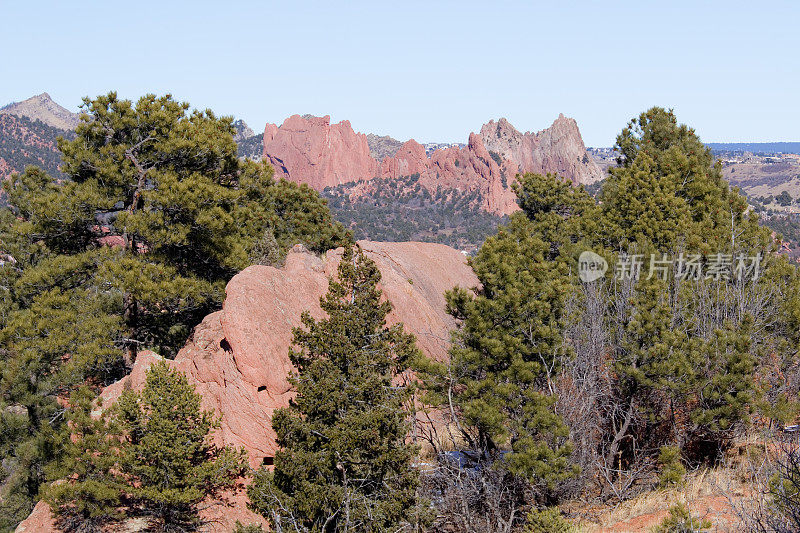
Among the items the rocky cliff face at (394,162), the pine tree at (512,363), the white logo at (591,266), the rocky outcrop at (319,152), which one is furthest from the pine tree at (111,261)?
the rocky outcrop at (319,152)

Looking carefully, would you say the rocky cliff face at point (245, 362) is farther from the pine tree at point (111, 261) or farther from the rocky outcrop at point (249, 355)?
the pine tree at point (111, 261)

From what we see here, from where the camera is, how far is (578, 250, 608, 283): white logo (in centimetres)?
1631

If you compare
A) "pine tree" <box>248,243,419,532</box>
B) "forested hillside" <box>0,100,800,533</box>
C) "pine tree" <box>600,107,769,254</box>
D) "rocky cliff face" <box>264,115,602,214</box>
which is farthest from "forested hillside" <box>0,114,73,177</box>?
"pine tree" <box>248,243,419,532</box>

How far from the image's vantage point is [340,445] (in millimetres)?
11070

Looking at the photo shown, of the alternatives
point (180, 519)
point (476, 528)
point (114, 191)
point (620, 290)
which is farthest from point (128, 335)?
point (620, 290)

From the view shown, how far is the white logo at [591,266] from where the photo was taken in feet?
53.5

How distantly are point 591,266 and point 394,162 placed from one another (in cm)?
15478

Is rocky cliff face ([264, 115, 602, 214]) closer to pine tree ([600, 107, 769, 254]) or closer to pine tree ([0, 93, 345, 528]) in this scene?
pine tree ([600, 107, 769, 254])

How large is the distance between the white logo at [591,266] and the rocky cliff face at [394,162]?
13310cm

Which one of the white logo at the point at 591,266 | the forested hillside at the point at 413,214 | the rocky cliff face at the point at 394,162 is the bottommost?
the forested hillside at the point at 413,214

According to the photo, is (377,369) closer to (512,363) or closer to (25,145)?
(512,363)

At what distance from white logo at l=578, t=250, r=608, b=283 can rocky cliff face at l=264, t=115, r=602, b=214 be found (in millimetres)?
133095

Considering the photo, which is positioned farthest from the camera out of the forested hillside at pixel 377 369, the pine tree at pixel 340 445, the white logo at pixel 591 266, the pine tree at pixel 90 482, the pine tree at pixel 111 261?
the pine tree at pixel 111 261

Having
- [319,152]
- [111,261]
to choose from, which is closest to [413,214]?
[319,152]
